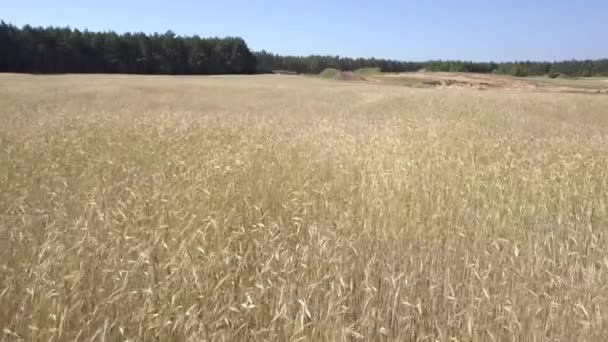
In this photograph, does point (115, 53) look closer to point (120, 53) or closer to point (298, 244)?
point (120, 53)

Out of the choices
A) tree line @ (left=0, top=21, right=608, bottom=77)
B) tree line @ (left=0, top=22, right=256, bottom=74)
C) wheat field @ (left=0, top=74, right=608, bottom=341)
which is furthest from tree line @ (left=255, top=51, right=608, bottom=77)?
wheat field @ (left=0, top=74, right=608, bottom=341)

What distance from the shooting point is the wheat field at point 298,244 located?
2291 mm

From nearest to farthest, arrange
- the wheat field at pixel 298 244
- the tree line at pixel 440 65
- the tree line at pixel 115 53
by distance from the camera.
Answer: the wheat field at pixel 298 244, the tree line at pixel 115 53, the tree line at pixel 440 65

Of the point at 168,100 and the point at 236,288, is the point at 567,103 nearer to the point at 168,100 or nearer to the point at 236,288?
the point at 168,100

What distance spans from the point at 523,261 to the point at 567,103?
23.0 metres

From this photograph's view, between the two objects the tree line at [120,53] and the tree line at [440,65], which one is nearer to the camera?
the tree line at [120,53]

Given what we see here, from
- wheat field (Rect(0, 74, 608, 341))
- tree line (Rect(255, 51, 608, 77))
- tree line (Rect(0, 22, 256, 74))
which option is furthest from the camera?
tree line (Rect(255, 51, 608, 77))

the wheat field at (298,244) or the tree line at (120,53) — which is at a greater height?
the tree line at (120,53)

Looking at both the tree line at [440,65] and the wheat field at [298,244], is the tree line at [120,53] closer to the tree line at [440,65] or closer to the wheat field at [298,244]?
the tree line at [440,65]

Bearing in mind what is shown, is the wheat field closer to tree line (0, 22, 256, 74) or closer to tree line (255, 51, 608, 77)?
tree line (0, 22, 256, 74)

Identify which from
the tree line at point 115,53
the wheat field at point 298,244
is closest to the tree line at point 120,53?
the tree line at point 115,53

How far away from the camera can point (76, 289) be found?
235 cm

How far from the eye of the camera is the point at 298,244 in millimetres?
2973

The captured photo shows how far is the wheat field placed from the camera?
229 centimetres
